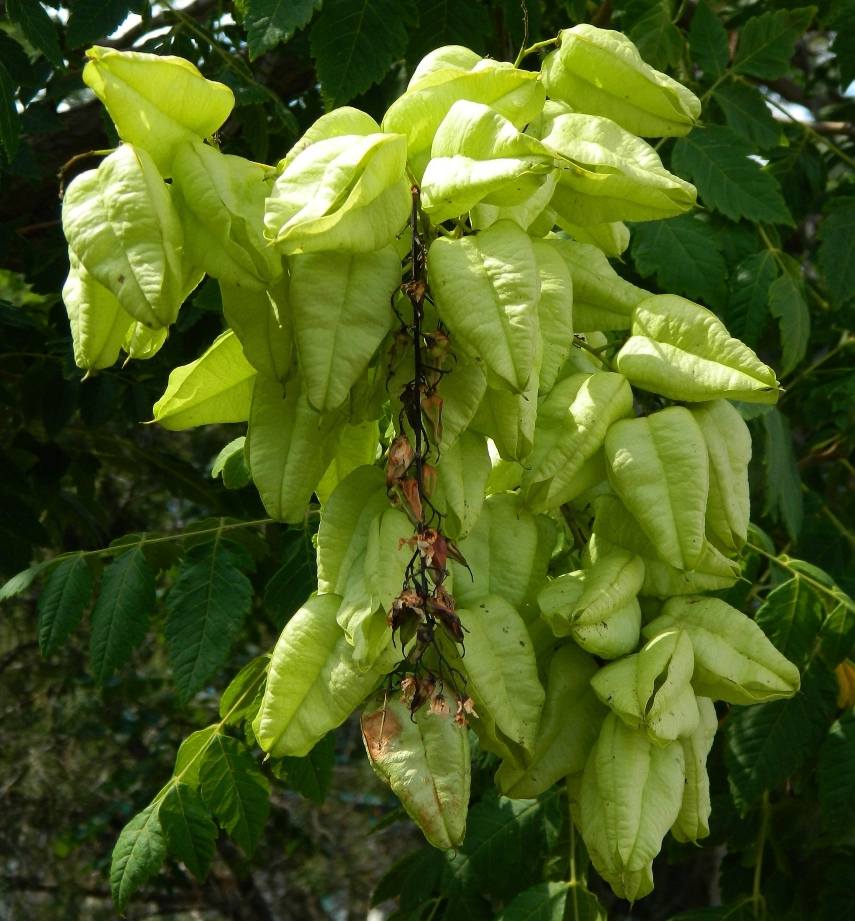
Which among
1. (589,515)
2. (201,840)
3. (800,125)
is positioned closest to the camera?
(589,515)

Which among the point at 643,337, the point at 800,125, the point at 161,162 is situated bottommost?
the point at 800,125

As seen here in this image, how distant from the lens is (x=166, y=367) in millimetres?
2689

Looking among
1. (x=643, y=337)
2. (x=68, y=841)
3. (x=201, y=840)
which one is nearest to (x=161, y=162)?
(x=643, y=337)

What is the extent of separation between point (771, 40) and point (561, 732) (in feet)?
5.49

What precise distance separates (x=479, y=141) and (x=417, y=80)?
18 cm

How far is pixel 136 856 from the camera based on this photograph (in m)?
1.69

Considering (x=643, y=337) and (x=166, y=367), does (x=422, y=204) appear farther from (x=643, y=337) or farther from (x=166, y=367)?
(x=166, y=367)

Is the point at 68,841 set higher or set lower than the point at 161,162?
lower

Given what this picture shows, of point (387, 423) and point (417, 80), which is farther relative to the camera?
point (387, 423)

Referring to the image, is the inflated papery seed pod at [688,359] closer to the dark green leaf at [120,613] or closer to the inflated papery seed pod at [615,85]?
the inflated papery seed pod at [615,85]

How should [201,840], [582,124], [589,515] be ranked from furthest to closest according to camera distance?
[201,840], [589,515], [582,124]

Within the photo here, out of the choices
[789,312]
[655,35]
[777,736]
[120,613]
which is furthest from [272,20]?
[777,736]

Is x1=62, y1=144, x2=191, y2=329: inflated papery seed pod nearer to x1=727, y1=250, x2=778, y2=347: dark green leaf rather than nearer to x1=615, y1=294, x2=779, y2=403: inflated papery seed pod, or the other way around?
x1=615, y1=294, x2=779, y2=403: inflated papery seed pod

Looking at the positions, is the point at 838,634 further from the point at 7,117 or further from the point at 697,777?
the point at 7,117
